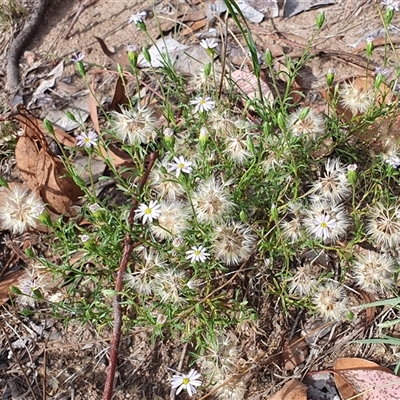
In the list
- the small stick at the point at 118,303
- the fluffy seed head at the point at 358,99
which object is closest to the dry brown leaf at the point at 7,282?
the small stick at the point at 118,303

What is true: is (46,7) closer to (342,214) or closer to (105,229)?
(105,229)

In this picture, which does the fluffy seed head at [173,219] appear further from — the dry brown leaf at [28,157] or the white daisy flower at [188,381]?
the dry brown leaf at [28,157]

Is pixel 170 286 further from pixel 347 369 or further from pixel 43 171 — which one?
pixel 43 171

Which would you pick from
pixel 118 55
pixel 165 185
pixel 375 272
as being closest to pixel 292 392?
pixel 375 272

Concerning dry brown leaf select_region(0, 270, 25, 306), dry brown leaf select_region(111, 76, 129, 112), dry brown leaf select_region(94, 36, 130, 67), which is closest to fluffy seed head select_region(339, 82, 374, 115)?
dry brown leaf select_region(111, 76, 129, 112)

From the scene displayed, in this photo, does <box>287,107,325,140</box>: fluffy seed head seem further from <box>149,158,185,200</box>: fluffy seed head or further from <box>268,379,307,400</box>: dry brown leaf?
<box>268,379,307,400</box>: dry brown leaf

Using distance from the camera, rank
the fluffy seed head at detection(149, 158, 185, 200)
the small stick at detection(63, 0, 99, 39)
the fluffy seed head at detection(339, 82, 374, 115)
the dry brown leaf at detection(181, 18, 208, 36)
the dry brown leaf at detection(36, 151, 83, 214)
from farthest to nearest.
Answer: the small stick at detection(63, 0, 99, 39)
the dry brown leaf at detection(181, 18, 208, 36)
the dry brown leaf at detection(36, 151, 83, 214)
the fluffy seed head at detection(339, 82, 374, 115)
the fluffy seed head at detection(149, 158, 185, 200)
